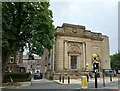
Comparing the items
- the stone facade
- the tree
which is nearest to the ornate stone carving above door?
the stone facade

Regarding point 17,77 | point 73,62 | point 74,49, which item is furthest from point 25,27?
point 73,62

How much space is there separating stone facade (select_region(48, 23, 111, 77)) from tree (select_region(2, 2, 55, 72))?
1688cm

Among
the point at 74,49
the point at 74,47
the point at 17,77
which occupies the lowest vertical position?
the point at 17,77

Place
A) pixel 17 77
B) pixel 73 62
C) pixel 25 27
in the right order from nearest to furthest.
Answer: pixel 25 27
pixel 17 77
pixel 73 62

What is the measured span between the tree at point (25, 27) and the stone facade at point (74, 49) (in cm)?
1688

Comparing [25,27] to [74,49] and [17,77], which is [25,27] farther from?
[74,49]

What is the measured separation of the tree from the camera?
1150 inches

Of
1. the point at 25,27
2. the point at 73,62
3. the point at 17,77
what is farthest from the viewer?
the point at 73,62

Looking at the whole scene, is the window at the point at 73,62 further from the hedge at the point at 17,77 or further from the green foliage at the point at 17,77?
the hedge at the point at 17,77

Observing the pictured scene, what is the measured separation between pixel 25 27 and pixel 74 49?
74.6ft

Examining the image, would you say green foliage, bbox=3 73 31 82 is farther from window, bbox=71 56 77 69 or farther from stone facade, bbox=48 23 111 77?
window, bbox=71 56 77 69

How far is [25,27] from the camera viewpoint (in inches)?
1189

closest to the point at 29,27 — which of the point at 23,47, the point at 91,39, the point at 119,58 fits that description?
the point at 23,47

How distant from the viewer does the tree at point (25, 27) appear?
29203mm
